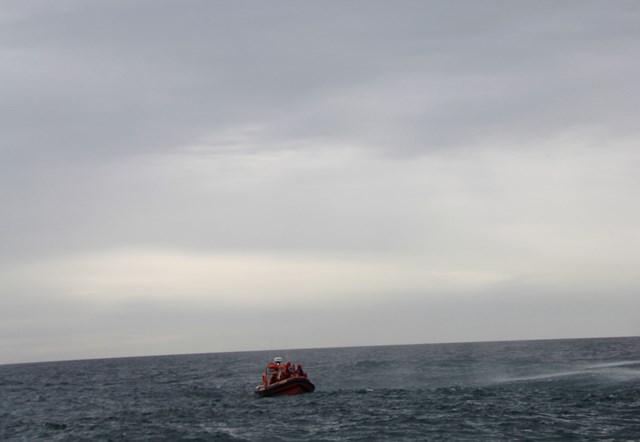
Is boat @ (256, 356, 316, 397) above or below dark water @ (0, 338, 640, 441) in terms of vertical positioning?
above

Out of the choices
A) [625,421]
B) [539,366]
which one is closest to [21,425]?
[625,421]

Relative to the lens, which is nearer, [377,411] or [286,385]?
[377,411]

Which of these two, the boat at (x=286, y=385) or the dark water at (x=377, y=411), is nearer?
the dark water at (x=377, y=411)

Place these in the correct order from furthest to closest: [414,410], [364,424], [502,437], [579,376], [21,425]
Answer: [579,376] < [21,425] < [414,410] < [364,424] < [502,437]

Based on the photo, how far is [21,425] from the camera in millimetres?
48719

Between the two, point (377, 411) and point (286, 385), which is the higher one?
point (286, 385)

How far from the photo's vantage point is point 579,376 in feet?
202

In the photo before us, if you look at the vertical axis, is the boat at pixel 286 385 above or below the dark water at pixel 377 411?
above

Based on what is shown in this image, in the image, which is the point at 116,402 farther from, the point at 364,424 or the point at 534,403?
the point at 534,403

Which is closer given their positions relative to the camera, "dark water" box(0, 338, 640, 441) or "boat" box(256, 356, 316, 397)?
"dark water" box(0, 338, 640, 441)

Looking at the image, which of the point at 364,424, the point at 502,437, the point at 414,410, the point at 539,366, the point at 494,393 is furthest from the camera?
the point at 539,366

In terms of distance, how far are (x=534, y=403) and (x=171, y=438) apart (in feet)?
82.3

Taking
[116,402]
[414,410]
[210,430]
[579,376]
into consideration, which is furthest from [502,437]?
[116,402]

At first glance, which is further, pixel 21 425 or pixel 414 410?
pixel 21 425
